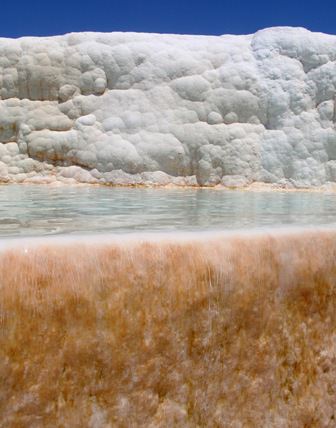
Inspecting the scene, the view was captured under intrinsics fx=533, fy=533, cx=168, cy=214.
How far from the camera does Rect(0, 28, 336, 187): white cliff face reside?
7879 millimetres

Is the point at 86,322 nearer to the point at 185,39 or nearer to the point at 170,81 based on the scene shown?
the point at 170,81

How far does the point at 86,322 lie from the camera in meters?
1.70

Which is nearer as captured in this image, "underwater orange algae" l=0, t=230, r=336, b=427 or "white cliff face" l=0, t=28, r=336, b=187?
"underwater orange algae" l=0, t=230, r=336, b=427

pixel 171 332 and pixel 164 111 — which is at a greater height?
pixel 164 111

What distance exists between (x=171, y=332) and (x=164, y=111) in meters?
6.50

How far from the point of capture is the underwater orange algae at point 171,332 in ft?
5.35

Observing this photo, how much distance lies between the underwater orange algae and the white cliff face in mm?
5850

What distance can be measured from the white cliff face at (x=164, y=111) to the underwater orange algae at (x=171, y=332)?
19.2 feet

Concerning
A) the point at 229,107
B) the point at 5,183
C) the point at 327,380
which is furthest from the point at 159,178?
the point at 327,380

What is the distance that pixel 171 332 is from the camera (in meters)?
1.84

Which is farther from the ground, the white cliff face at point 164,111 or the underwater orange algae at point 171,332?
the white cliff face at point 164,111

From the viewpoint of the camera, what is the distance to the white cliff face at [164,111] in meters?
7.88

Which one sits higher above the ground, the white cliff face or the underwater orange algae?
the white cliff face

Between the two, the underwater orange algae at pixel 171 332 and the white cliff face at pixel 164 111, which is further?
the white cliff face at pixel 164 111
